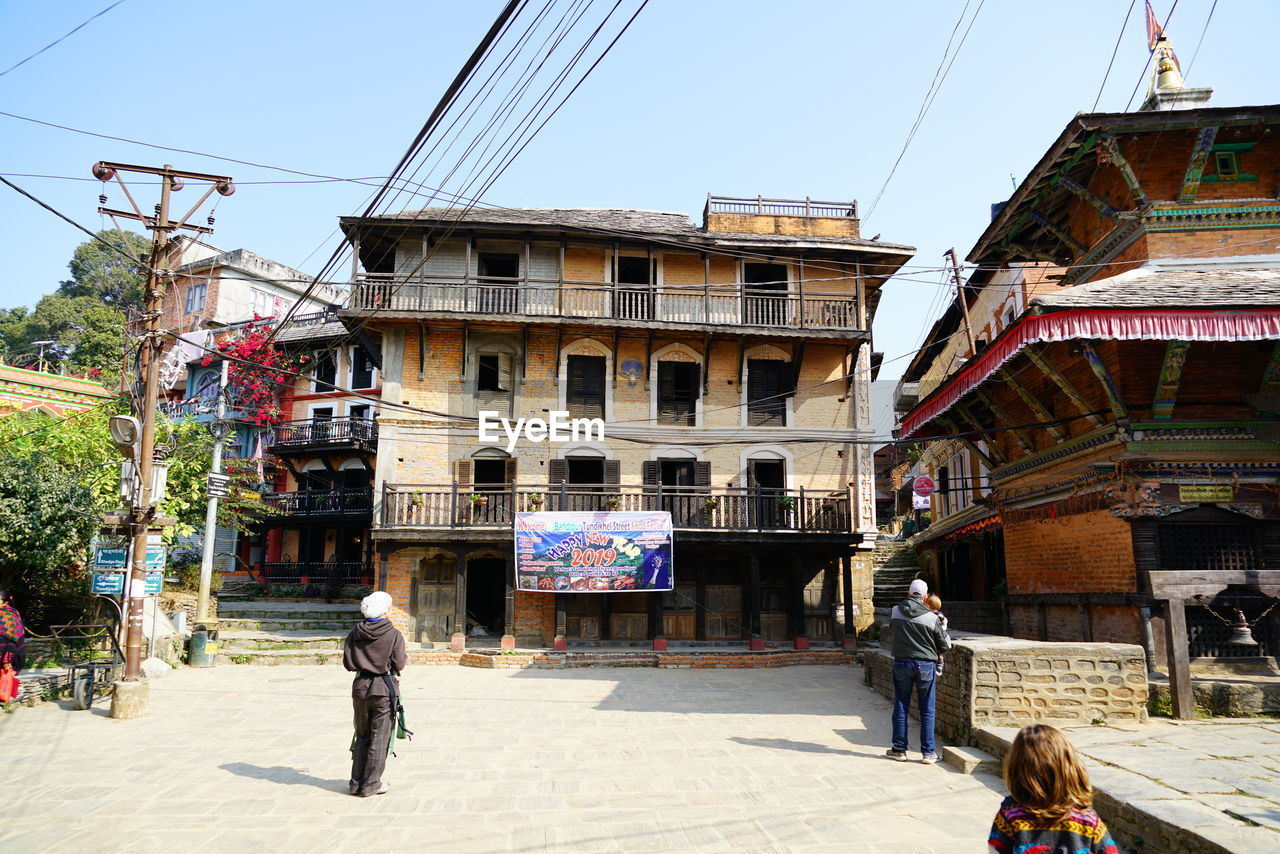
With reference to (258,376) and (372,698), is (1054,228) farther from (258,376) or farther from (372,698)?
(258,376)

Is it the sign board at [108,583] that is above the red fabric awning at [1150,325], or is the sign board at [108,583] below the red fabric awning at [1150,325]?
below

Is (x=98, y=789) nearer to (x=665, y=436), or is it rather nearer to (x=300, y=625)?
(x=300, y=625)

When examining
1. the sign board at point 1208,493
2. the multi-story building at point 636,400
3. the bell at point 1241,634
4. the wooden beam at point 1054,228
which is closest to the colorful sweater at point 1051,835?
the bell at point 1241,634

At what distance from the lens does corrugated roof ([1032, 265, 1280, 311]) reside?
8.84 m

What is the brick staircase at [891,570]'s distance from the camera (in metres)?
24.0

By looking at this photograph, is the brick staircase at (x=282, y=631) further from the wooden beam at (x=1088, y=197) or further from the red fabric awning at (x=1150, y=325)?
the wooden beam at (x=1088, y=197)

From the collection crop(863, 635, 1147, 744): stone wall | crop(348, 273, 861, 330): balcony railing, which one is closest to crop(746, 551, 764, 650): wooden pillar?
crop(348, 273, 861, 330): balcony railing

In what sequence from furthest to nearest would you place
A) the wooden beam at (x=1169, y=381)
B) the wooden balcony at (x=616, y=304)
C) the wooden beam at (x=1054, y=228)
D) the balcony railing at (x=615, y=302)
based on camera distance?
the balcony railing at (x=615, y=302), the wooden balcony at (x=616, y=304), the wooden beam at (x=1054, y=228), the wooden beam at (x=1169, y=381)

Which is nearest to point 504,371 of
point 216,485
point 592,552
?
point 592,552

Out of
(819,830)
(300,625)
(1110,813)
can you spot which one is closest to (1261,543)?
(1110,813)

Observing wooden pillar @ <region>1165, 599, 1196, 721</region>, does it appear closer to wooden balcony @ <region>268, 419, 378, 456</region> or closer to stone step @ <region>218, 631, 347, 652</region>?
stone step @ <region>218, 631, 347, 652</region>

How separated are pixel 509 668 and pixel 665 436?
7.43 m

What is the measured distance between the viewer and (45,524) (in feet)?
43.5

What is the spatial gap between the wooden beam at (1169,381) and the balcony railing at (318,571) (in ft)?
76.3
